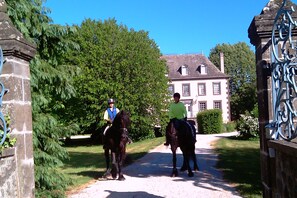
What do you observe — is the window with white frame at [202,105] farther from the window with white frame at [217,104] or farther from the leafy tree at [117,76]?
the leafy tree at [117,76]

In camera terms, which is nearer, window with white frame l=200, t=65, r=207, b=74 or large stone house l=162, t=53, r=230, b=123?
large stone house l=162, t=53, r=230, b=123

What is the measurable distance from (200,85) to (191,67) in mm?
2860

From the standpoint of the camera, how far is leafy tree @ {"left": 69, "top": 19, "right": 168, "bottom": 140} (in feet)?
94.8

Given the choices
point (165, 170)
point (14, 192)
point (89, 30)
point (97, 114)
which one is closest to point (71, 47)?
point (14, 192)

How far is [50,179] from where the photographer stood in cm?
775

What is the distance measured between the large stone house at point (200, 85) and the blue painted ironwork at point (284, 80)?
44.7 metres

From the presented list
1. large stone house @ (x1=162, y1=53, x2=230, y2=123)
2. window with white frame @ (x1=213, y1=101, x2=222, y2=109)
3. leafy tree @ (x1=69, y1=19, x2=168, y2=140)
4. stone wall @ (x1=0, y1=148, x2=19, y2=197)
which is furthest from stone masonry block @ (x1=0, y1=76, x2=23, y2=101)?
window with white frame @ (x1=213, y1=101, x2=222, y2=109)

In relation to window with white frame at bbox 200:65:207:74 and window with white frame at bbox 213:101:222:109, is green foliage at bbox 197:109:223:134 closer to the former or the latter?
window with white frame at bbox 213:101:222:109

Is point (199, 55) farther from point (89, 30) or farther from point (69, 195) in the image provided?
point (69, 195)

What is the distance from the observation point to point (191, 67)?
2030 inches

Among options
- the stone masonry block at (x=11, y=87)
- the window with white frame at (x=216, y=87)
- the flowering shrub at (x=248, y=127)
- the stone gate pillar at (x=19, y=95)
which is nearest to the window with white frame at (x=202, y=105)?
the window with white frame at (x=216, y=87)

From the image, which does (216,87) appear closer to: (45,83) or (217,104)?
(217,104)

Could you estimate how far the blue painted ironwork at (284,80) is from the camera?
15.1 ft

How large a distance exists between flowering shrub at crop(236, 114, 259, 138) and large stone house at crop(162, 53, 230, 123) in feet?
76.2
